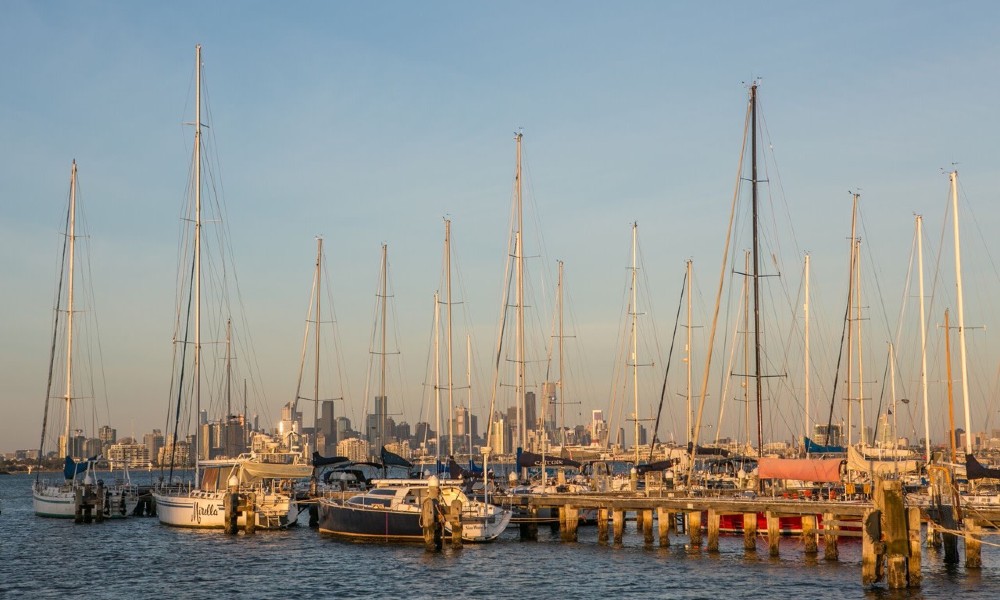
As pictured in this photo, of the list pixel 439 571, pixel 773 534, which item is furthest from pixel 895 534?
pixel 439 571

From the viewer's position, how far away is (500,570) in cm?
4372

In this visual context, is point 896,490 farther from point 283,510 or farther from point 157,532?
point 157,532

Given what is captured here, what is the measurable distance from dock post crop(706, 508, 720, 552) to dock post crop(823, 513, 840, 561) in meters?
4.64

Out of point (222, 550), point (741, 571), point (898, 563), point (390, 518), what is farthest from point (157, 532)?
point (898, 563)

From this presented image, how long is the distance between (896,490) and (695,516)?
45.4 ft

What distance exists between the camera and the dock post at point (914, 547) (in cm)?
3541

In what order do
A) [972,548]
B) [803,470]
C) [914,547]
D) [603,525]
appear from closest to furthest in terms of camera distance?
[914,547] < [972,548] < [803,470] < [603,525]

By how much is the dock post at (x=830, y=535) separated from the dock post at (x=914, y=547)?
236 inches

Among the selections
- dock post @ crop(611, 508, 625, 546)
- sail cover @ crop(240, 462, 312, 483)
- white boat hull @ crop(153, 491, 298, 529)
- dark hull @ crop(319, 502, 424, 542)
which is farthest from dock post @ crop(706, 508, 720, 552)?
white boat hull @ crop(153, 491, 298, 529)

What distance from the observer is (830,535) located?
42.3 meters

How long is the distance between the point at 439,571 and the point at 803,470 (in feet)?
52.4

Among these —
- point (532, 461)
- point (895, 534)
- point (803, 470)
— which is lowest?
point (895, 534)

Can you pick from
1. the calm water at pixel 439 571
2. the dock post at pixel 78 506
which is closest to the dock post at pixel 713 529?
the calm water at pixel 439 571

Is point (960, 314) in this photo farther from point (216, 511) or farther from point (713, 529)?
point (216, 511)
